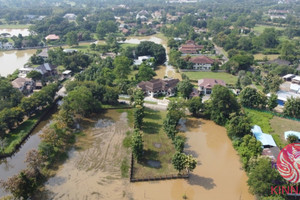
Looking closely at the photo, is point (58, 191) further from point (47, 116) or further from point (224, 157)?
point (224, 157)

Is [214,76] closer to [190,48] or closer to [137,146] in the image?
[190,48]

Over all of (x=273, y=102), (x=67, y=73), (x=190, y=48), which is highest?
(x=190, y=48)

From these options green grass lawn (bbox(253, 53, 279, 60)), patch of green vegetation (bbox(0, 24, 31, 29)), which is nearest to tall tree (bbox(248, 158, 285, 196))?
green grass lawn (bbox(253, 53, 279, 60))

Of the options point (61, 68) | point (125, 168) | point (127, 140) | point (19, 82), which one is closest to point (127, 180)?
point (125, 168)

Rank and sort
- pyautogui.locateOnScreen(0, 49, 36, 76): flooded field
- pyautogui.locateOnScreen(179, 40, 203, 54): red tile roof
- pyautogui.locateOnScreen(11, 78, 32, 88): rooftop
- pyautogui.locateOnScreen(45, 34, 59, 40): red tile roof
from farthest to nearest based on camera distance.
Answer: pyautogui.locateOnScreen(45, 34, 59, 40): red tile roof < pyautogui.locateOnScreen(179, 40, 203, 54): red tile roof < pyautogui.locateOnScreen(0, 49, 36, 76): flooded field < pyautogui.locateOnScreen(11, 78, 32, 88): rooftop

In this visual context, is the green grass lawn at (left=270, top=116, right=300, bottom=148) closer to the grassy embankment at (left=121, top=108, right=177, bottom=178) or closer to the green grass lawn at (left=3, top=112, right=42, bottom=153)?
the grassy embankment at (left=121, top=108, right=177, bottom=178)

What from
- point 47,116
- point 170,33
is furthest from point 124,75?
point 170,33
